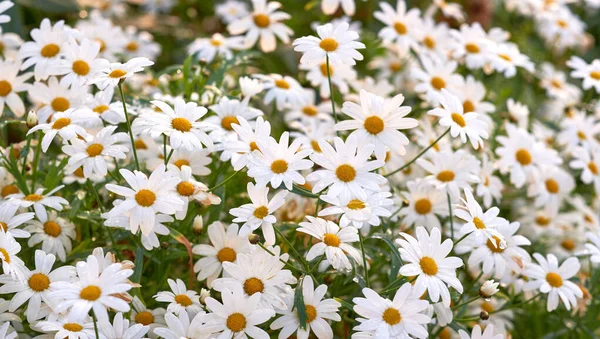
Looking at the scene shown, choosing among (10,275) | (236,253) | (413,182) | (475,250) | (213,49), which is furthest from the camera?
(213,49)

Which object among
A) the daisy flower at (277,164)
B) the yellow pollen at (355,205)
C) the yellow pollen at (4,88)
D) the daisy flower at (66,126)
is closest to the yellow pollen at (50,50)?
the yellow pollen at (4,88)

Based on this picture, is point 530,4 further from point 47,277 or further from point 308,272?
point 47,277

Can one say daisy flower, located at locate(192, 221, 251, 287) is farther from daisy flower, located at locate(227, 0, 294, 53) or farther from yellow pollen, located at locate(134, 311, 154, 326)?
daisy flower, located at locate(227, 0, 294, 53)

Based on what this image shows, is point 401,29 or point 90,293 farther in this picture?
point 401,29

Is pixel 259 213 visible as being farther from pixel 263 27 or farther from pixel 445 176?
pixel 263 27

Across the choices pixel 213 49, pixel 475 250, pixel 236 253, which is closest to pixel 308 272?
pixel 236 253

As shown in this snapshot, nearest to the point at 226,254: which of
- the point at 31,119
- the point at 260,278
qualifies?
the point at 260,278
